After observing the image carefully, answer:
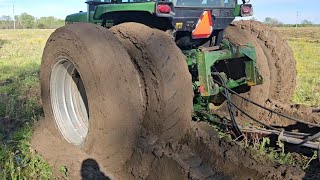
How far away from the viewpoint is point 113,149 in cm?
365

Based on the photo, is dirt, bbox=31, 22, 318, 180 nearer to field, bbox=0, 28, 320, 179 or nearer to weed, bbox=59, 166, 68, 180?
weed, bbox=59, 166, 68, 180

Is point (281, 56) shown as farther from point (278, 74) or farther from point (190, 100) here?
point (190, 100)

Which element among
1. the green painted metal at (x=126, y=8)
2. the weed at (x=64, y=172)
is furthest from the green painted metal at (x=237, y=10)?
the weed at (x=64, y=172)

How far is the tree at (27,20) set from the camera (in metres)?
90.2

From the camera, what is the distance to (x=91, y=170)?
384 centimetres

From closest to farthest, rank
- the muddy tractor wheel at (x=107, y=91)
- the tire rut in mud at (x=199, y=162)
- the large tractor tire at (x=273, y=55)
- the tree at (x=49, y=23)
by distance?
the tire rut in mud at (x=199, y=162) → the muddy tractor wheel at (x=107, y=91) → the large tractor tire at (x=273, y=55) → the tree at (x=49, y=23)

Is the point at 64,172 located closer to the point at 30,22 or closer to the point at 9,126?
the point at 9,126

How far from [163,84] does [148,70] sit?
214mm

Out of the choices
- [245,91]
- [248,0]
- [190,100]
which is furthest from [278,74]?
[190,100]

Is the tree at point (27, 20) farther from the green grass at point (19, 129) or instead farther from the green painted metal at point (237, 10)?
the green painted metal at point (237, 10)

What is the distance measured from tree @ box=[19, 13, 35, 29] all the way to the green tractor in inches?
3546

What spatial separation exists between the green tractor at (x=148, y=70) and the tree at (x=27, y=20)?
90066 mm

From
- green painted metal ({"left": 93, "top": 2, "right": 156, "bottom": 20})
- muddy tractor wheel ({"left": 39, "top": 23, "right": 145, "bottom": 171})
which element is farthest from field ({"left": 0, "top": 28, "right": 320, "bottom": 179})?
green painted metal ({"left": 93, "top": 2, "right": 156, "bottom": 20})

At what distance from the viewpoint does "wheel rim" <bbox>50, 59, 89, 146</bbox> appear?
4617 mm
